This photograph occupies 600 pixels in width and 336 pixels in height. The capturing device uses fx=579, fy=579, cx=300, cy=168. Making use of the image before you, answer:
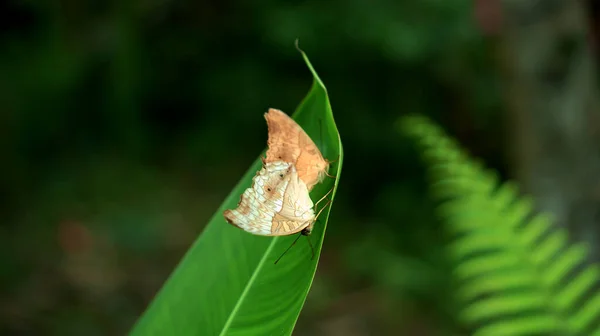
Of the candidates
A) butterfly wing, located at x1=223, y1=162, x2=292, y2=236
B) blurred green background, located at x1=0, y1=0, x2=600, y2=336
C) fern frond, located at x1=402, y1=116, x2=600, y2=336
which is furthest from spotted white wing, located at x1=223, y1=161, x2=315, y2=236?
blurred green background, located at x1=0, y1=0, x2=600, y2=336

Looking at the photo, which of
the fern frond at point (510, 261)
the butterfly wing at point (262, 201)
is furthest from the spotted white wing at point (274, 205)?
the fern frond at point (510, 261)

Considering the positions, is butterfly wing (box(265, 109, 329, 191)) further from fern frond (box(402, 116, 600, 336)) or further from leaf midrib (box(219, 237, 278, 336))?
fern frond (box(402, 116, 600, 336))

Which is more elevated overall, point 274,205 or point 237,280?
point 274,205

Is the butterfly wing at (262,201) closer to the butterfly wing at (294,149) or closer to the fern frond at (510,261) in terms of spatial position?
the butterfly wing at (294,149)

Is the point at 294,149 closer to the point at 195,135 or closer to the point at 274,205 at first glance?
the point at 274,205

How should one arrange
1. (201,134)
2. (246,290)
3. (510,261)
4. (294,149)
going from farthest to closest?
(201,134)
(510,261)
(294,149)
(246,290)

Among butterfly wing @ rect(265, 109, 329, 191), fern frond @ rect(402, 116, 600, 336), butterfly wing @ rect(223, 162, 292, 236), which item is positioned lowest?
butterfly wing @ rect(223, 162, 292, 236)

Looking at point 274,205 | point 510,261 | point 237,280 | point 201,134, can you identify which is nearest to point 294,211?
point 274,205
